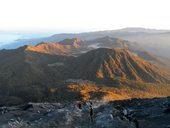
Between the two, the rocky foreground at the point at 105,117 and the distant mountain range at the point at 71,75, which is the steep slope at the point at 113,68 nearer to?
the distant mountain range at the point at 71,75

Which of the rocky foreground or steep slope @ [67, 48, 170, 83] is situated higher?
the rocky foreground

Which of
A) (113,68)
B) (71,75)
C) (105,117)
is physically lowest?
(71,75)

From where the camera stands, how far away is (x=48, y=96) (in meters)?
84.1

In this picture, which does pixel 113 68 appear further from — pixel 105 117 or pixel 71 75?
pixel 105 117

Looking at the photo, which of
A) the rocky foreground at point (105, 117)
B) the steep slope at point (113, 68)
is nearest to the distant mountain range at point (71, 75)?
the steep slope at point (113, 68)

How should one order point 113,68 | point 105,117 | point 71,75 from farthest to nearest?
point 113,68 → point 71,75 → point 105,117

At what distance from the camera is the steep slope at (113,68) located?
378 feet

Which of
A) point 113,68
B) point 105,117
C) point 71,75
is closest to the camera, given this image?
point 105,117

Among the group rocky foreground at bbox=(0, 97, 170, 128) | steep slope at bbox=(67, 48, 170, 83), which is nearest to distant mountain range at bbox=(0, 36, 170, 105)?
steep slope at bbox=(67, 48, 170, 83)

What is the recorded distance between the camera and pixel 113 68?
119688 mm

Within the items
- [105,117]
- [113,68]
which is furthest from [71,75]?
[105,117]

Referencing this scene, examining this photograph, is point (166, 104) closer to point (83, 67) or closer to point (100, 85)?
point (100, 85)

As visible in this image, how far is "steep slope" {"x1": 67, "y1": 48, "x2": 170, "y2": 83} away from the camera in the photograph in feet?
378

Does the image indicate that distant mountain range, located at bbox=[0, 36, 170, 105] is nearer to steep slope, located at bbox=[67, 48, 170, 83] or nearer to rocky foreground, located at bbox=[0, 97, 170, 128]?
steep slope, located at bbox=[67, 48, 170, 83]
